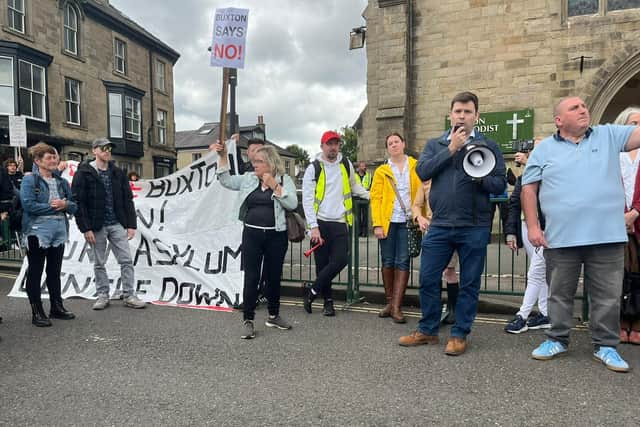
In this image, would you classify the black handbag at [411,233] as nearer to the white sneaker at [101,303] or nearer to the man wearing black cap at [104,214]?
the man wearing black cap at [104,214]

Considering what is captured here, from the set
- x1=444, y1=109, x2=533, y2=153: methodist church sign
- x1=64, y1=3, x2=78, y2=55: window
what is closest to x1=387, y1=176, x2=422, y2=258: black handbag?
x1=444, y1=109, x2=533, y2=153: methodist church sign

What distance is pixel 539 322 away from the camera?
4.54 meters

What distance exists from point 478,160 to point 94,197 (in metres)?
4.16

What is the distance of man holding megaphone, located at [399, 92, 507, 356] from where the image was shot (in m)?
3.70

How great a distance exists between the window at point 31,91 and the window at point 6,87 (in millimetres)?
301

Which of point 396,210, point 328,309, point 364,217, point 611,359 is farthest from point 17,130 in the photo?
point 611,359

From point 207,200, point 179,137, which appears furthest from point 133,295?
point 179,137

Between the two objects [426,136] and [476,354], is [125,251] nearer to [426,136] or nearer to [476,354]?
[476,354]

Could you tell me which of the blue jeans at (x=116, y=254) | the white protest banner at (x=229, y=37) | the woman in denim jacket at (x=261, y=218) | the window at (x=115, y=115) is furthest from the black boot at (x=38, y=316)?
the window at (x=115, y=115)

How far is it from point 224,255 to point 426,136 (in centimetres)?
902

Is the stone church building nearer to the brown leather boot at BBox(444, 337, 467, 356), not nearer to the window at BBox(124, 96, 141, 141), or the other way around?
the brown leather boot at BBox(444, 337, 467, 356)

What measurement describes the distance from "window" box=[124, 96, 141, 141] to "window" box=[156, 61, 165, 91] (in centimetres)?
301

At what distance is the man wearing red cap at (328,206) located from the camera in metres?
5.07

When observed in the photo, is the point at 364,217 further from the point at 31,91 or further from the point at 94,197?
the point at 31,91
